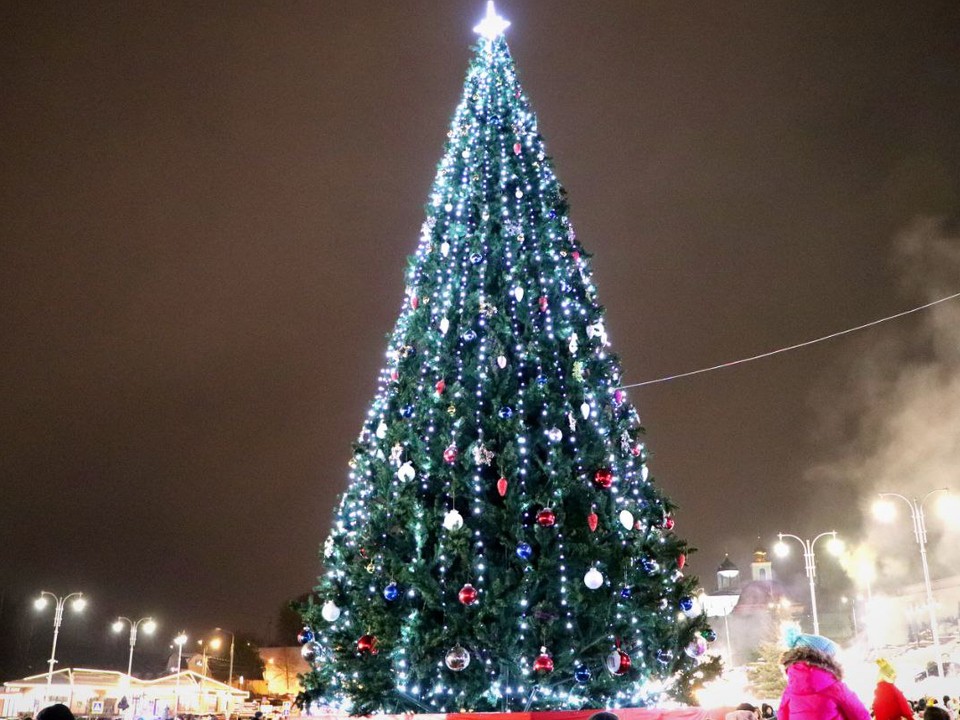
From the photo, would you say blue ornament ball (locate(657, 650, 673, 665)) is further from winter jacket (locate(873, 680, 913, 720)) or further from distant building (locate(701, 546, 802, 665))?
distant building (locate(701, 546, 802, 665))

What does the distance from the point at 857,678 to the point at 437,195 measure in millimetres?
39114

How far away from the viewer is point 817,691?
210 inches

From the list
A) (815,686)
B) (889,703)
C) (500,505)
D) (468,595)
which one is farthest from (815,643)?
(500,505)

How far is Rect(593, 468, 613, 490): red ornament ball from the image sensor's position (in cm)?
1172

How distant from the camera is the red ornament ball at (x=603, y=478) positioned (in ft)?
38.4

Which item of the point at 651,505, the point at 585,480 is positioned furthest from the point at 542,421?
the point at 651,505

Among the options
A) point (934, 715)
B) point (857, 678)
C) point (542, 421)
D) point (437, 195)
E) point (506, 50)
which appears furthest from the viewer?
point (857, 678)

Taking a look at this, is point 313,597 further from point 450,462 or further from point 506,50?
point 506,50

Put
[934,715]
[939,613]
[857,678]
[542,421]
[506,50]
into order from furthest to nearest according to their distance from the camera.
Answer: [939,613] → [857,678] → [506,50] → [542,421] → [934,715]

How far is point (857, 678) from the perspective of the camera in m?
43.2

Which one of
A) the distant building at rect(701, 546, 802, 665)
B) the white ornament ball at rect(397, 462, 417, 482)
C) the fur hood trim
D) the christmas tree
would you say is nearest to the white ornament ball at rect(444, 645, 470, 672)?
the christmas tree

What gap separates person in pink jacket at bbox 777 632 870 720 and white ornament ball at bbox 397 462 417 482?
6.94m

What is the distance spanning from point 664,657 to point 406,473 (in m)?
4.18

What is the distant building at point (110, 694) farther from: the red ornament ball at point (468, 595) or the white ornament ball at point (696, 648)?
the red ornament ball at point (468, 595)
